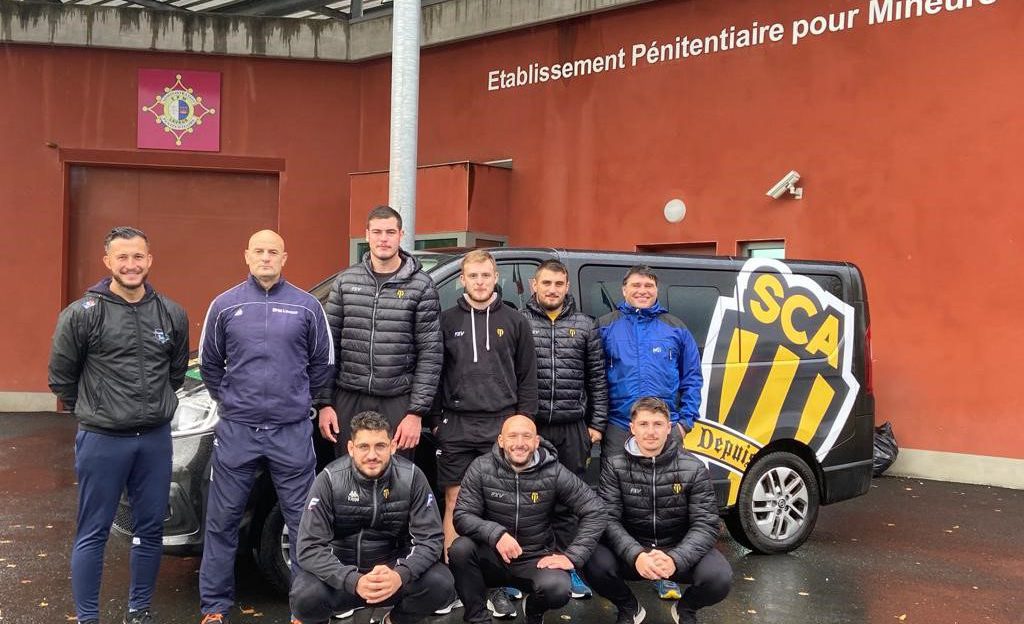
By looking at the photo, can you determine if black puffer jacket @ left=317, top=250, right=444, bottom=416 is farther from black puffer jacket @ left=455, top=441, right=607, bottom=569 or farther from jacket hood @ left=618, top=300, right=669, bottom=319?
jacket hood @ left=618, top=300, right=669, bottom=319

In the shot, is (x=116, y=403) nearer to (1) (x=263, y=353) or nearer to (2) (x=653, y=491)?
(1) (x=263, y=353)

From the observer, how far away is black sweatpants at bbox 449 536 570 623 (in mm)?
4395

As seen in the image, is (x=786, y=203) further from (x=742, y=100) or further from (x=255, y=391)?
(x=255, y=391)

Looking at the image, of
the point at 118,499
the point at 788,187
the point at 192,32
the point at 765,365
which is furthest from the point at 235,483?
the point at 192,32

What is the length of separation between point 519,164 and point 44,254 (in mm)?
6630

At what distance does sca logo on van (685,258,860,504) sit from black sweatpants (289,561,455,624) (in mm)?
1999

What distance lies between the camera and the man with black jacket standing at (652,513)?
449 cm

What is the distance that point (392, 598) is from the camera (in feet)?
13.4

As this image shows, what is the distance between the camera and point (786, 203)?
9.99 metres

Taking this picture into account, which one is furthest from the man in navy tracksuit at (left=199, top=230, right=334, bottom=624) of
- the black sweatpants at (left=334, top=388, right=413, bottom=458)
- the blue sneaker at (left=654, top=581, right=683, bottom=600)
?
the blue sneaker at (left=654, top=581, right=683, bottom=600)

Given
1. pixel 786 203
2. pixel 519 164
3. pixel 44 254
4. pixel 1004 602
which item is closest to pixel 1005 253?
pixel 786 203

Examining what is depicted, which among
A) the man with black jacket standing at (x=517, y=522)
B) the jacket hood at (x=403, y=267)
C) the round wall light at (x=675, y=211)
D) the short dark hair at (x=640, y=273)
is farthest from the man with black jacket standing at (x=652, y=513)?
the round wall light at (x=675, y=211)

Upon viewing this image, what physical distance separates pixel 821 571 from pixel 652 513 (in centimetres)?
184

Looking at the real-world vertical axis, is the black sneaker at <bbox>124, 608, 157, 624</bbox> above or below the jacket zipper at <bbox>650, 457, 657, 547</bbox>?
below
